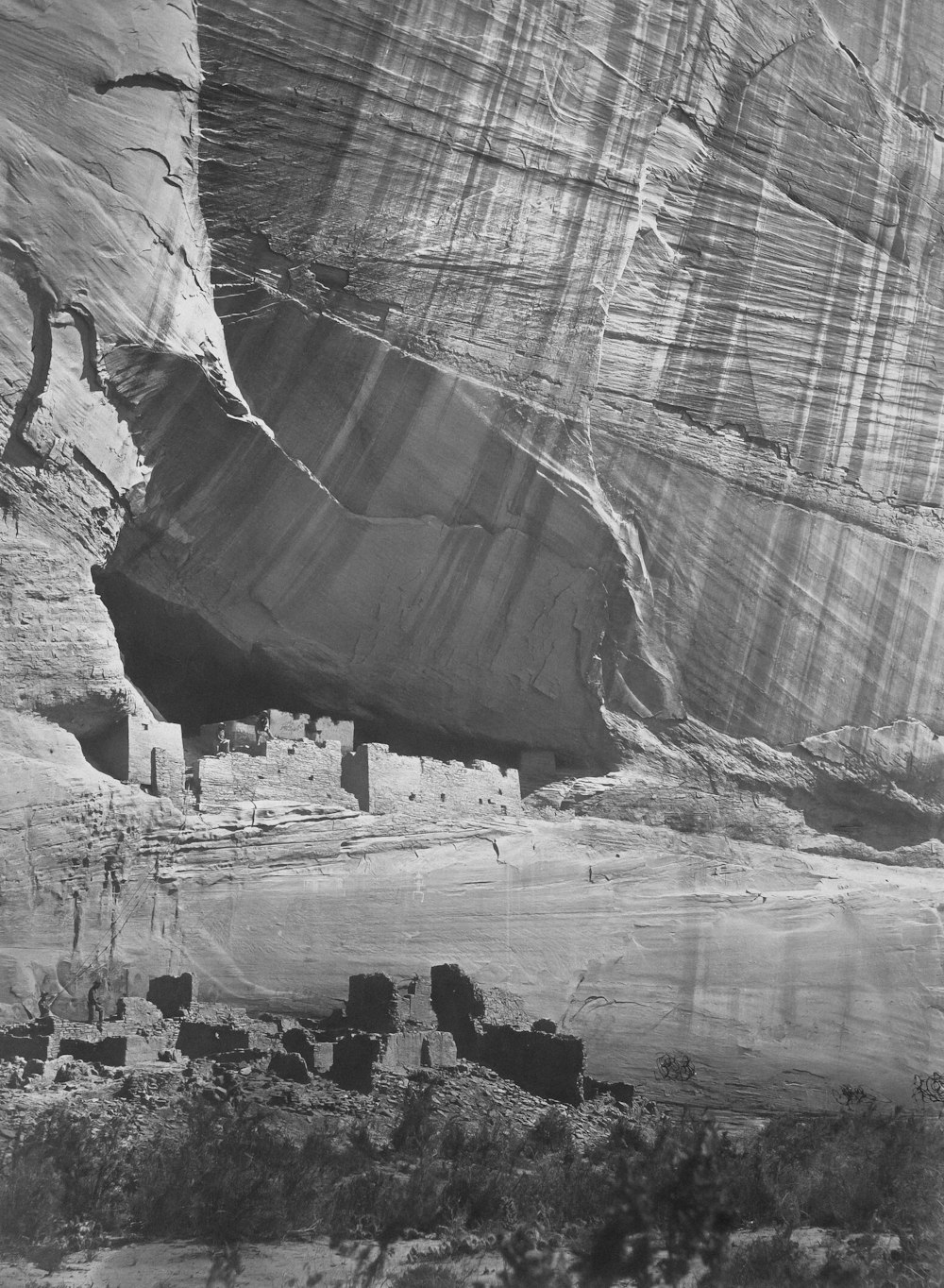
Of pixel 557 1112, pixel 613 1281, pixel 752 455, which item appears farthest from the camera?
pixel 752 455

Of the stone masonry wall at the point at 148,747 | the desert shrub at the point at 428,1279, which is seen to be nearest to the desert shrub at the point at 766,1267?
the desert shrub at the point at 428,1279

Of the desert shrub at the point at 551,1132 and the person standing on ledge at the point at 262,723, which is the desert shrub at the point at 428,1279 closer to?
the desert shrub at the point at 551,1132

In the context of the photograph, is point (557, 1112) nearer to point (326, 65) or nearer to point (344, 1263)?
point (344, 1263)

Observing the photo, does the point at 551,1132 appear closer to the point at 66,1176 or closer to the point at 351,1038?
the point at 351,1038

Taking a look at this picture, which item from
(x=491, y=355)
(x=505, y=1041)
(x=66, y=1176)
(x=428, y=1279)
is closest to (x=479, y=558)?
(x=491, y=355)

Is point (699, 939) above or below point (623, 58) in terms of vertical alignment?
below

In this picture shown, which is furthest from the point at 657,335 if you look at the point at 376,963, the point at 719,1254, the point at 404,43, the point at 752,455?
the point at 719,1254

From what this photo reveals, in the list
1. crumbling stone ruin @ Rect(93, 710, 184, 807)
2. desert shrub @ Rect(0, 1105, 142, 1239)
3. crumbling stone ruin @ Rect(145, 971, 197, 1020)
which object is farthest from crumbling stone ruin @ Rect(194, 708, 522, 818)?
desert shrub @ Rect(0, 1105, 142, 1239)
